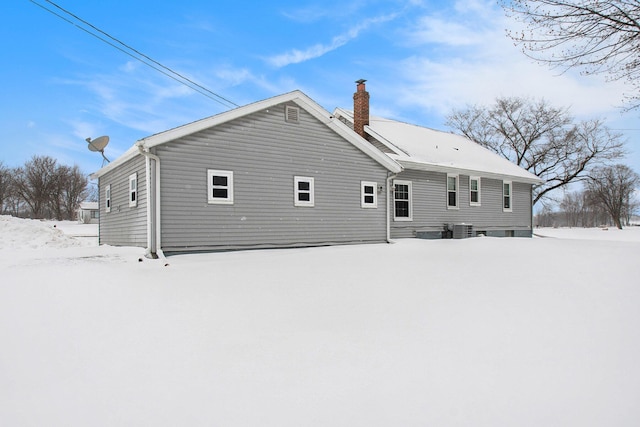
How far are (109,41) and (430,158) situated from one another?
44.9 feet

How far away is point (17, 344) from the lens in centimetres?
393

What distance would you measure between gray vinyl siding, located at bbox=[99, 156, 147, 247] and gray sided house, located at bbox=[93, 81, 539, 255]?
3cm

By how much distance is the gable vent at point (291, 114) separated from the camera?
12.1m

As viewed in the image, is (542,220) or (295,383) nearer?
(295,383)

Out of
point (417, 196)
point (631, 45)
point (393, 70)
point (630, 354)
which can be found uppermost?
point (393, 70)

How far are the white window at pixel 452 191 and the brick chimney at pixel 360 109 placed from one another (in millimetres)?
4570

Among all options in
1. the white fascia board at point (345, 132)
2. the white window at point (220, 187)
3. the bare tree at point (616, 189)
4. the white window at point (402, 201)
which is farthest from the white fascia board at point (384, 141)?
the bare tree at point (616, 189)

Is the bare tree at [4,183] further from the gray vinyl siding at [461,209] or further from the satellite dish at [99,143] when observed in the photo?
the gray vinyl siding at [461,209]

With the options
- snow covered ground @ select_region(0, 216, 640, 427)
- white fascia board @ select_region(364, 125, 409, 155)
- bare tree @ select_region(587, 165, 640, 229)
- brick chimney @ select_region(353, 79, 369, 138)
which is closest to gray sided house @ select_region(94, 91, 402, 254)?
white fascia board @ select_region(364, 125, 409, 155)

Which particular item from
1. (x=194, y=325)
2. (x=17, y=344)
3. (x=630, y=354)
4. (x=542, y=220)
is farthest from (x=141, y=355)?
(x=542, y=220)

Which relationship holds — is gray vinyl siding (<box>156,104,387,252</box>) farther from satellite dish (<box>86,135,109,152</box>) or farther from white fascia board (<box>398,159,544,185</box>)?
satellite dish (<box>86,135,109,152</box>)

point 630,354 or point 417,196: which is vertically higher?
point 417,196

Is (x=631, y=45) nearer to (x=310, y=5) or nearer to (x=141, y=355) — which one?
(x=310, y=5)

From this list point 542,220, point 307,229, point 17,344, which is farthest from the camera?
point 542,220
